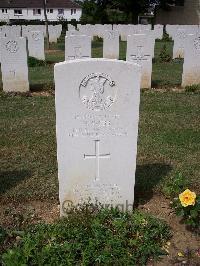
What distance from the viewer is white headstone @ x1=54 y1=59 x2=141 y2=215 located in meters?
3.66

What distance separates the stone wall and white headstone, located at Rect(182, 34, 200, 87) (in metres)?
26.0

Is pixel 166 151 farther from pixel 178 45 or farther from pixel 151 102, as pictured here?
pixel 178 45

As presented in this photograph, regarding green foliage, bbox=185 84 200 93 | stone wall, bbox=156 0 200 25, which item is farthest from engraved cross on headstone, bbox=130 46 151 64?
stone wall, bbox=156 0 200 25

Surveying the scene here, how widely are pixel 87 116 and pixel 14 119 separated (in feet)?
14.5

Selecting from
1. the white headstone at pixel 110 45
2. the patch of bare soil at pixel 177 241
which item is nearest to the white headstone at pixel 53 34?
the white headstone at pixel 110 45

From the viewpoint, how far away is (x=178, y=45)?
16453mm

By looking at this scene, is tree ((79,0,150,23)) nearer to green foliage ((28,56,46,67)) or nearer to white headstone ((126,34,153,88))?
green foliage ((28,56,46,67))

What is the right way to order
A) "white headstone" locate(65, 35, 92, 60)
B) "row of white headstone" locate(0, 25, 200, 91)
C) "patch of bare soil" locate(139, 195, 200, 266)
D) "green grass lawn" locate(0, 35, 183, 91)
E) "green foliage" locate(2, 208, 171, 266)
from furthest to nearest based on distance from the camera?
1. "green grass lawn" locate(0, 35, 183, 91)
2. "white headstone" locate(65, 35, 92, 60)
3. "row of white headstone" locate(0, 25, 200, 91)
4. "patch of bare soil" locate(139, 195, 200, 266)
5. "green foliage" locate(2, 208, 171, 266)

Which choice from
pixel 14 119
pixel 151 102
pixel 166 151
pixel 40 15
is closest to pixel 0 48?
pixel 14 119

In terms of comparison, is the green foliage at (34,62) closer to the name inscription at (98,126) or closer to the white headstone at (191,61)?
the white headstone at (191,61)

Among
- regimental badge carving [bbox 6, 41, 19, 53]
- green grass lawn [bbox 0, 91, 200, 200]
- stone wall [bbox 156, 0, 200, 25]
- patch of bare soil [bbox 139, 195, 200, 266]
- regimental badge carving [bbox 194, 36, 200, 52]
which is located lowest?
patch of bare soil [bbox 139, 195, 200, 266]

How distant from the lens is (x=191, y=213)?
382 centimetres

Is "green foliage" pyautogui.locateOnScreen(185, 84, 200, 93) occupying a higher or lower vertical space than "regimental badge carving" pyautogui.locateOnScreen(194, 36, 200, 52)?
lower

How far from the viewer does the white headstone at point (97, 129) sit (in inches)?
144
